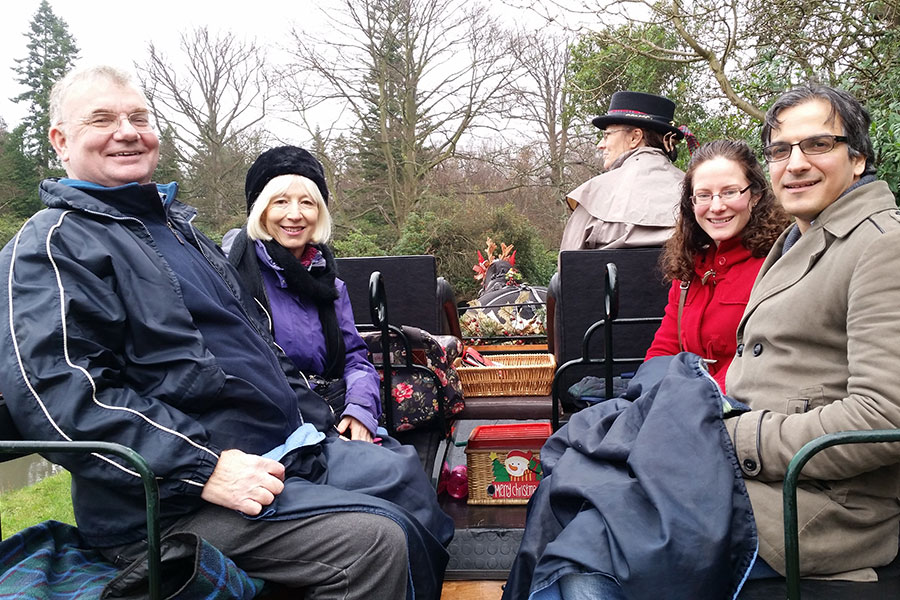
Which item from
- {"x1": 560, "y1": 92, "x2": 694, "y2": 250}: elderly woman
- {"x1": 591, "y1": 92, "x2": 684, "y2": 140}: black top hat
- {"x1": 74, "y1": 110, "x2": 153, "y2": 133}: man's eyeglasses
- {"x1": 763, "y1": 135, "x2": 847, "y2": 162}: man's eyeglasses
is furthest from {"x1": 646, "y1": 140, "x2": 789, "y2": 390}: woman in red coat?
{"x1": 74, "y1": 110, "x2": 153, "y2": 133}: man's eyeglasses

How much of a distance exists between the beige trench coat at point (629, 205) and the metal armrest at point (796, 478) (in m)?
2.20

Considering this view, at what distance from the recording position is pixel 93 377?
5.33ft

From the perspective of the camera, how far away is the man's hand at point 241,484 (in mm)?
1718

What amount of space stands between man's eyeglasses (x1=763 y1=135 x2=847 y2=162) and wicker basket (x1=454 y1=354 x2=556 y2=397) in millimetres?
1974

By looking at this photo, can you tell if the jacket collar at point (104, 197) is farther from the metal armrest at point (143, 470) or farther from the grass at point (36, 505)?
the grass at point (36, 505)

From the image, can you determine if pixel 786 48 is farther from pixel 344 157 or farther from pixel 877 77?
pixel 344 157

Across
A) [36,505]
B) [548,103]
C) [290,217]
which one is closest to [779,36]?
[290,217]

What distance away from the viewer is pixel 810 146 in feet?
5.99

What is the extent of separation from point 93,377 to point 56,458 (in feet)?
0.66

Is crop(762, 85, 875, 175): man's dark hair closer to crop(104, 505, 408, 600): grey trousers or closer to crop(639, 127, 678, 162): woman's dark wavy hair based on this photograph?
crop(104, 505, 408, 600): grey trousers

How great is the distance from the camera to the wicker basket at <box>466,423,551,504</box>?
136 inches

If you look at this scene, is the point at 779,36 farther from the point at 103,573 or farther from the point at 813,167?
the point at 103,573

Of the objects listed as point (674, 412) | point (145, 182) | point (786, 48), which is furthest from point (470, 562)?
point (786, 48)

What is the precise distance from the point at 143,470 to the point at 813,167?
5.65 ft
